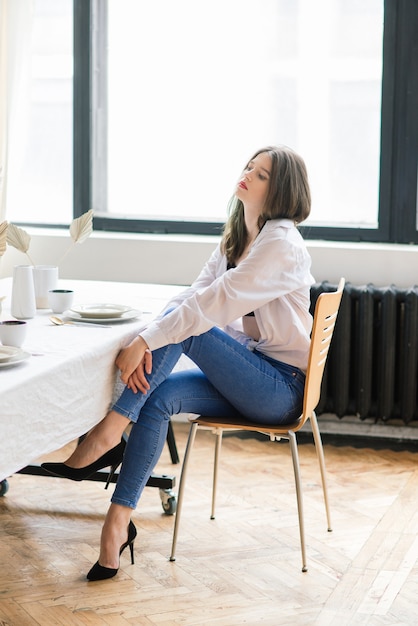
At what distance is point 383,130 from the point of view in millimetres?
3680

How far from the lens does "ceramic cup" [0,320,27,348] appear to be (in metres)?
2.06

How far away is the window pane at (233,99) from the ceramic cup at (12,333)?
199cm

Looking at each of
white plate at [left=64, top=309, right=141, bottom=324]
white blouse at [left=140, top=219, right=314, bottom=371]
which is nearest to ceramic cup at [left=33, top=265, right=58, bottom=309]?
white plate at [left=64, top=309, right=141, bottom=324]

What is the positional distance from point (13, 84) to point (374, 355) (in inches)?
74.3

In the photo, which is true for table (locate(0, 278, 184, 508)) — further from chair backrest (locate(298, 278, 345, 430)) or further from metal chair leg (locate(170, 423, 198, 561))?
chair backrest (locate(298, 278, 345, 430))

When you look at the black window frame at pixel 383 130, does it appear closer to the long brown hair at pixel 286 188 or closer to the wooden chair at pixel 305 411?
the long brown hair at pixel 286 188

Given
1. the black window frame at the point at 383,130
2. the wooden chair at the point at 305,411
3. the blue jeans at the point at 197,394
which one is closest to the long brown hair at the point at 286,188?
the wooden chair at the point at 305,411

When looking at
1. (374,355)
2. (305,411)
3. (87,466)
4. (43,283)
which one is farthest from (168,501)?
(374,355)

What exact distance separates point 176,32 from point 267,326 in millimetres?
1950

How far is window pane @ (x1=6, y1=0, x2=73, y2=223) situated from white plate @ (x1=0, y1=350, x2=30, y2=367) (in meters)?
2.09

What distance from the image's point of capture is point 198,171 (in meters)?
3.97

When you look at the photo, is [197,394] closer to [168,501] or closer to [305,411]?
[305,411]

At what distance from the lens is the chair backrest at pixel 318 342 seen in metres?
2.31

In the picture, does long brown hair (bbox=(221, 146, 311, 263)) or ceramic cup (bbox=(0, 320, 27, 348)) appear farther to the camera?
long brown hair (bbox=(221, 146, 311, 263))
